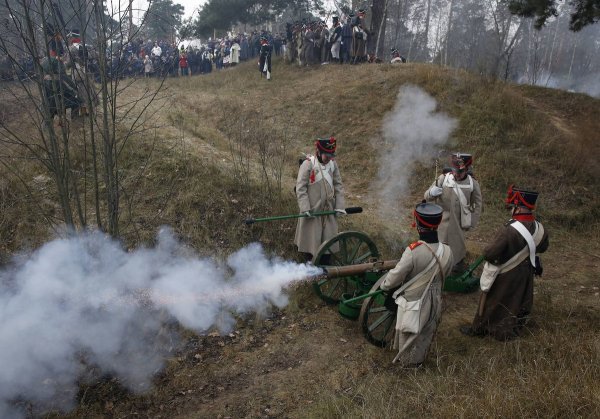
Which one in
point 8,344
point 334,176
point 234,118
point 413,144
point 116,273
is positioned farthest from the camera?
point 234,118

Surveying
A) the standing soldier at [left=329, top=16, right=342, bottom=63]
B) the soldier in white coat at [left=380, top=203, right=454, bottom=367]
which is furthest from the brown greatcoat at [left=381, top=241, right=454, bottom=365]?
the standing soldier at [left=329, top=16, right=342, bottom=63]

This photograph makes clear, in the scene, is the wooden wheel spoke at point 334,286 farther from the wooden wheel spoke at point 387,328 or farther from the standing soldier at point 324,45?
the standing soldier at point 324,45

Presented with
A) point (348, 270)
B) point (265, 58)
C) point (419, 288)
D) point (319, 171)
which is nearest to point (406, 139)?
point (319, 171)

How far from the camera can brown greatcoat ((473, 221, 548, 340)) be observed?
484 cm

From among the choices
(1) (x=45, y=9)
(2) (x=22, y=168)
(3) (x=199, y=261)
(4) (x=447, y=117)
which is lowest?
(3) (x=199, y=261)

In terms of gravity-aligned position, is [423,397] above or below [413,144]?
below

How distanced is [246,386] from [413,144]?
8955 millimetres

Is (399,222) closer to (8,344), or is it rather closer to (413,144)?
(413,144)

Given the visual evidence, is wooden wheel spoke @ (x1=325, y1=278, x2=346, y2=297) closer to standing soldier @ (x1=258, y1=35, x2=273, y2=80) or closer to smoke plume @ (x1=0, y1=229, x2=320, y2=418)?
smoke plume @ (x1=0, y1=229, x2=320, y2=418)

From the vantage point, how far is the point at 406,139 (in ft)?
39.8

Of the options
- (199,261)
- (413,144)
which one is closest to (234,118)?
(413,144)

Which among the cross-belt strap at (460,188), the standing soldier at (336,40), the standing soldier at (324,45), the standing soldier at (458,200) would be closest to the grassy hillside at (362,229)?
the standing soldier at (458,200)

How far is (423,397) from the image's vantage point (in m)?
3.71

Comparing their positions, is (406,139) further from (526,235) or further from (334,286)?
(526,235)
